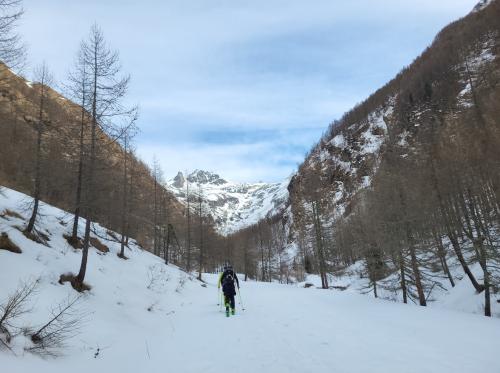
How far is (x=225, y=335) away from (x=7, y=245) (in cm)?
799

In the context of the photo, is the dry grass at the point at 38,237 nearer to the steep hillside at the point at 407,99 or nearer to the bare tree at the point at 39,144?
the bare tree at the point at 39,144

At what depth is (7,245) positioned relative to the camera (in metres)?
10.6

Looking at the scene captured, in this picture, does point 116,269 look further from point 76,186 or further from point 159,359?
point 159,359

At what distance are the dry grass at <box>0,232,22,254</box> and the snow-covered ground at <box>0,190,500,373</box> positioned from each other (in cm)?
35

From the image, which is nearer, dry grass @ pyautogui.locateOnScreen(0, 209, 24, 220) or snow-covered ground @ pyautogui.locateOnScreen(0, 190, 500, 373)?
snow-covered ground @ pyautogui.locateOnScreen(0, 190, 500, 373)

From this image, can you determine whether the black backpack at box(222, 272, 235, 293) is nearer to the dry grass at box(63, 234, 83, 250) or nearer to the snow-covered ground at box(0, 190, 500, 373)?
the snow-covered ground at box(0, 190, 500, 373)

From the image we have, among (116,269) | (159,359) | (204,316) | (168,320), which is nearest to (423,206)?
(204,316)

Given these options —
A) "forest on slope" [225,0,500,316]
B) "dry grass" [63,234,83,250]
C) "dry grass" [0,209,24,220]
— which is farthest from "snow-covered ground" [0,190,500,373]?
"forest on slope" [225,0,500,316]

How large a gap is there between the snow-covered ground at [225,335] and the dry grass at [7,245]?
13.8 inches

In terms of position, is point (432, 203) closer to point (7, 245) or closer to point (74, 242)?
point (74, 242)

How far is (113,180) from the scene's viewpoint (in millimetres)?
14203

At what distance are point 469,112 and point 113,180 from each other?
28.6m

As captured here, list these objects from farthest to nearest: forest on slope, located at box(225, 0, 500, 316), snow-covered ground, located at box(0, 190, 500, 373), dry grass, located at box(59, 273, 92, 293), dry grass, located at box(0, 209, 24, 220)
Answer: forest on slope, located at box(225, 0, 500, 316) < dry grass, located at box(0, 209, 24, 220) < dry grass, located at box(59, 273, 92, 293) < snow-covered ground, located at box(0, 190, 500, 373)

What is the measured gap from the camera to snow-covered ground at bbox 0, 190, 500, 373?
6.22 metres
